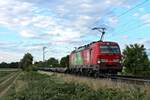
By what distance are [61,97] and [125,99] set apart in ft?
14.0

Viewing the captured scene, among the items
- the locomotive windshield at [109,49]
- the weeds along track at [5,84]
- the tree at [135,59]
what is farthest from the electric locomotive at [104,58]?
the tree at [135,59]

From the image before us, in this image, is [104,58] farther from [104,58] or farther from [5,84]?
[5,84]

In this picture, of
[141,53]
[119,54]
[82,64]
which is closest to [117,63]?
[119,54]

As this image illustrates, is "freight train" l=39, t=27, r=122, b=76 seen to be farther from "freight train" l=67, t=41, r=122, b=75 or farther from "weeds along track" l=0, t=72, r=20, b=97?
"weeds along track" l=0, t=72, r=20, b=97

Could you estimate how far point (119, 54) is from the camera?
134ft

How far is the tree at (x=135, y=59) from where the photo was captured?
285ft

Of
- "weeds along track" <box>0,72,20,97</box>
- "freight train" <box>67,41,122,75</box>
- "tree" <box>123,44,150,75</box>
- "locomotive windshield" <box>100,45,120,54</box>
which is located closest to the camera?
"freight train" <box>67,41,122,75</box>

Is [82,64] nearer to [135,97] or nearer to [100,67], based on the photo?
[100,67]

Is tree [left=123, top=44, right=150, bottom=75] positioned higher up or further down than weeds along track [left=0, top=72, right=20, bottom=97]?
higher up

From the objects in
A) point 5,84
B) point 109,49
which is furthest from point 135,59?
point 109,49

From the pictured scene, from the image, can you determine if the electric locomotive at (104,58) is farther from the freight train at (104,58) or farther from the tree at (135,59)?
the tree at (135,59)

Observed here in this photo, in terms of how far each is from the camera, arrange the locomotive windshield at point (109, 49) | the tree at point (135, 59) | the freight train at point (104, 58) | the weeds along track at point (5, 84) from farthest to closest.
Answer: the tree at point (135, 59)
the weeds along track at point (5, 84)
the locomotive windshield at point (109, 49)
the freight train at point (104, 58)

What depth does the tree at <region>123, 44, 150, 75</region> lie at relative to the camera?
86875mm

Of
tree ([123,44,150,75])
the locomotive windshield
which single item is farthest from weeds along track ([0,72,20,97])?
tree ([123,44,150,75])
